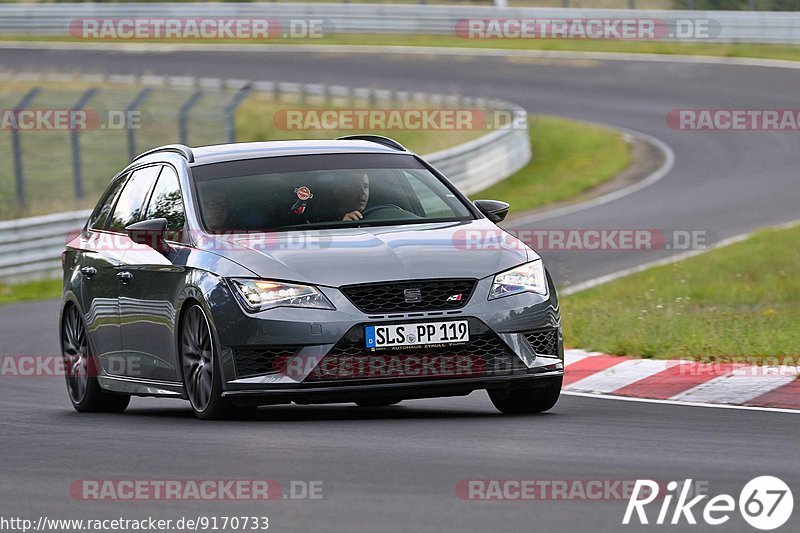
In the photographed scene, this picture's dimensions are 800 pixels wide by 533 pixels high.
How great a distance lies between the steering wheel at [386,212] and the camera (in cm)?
929

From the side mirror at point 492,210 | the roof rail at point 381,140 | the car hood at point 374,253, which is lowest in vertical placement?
the side mirror at point 492,210

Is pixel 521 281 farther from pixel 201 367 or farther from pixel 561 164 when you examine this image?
pixel 561 164

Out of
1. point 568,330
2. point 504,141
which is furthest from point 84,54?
point 568,330

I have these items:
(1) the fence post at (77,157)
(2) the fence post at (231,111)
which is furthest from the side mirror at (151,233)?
(2) the fence post at (231,111)

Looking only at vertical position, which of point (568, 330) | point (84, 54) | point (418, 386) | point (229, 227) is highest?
point (229, 227)

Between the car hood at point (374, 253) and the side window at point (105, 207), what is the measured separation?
2076 mm

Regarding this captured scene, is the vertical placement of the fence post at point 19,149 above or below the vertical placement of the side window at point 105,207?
below

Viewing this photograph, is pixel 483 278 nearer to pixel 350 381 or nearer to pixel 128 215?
pixel 350 381

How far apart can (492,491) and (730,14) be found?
3769 cm

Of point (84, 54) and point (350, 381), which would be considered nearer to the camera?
Result: point (350, 381)

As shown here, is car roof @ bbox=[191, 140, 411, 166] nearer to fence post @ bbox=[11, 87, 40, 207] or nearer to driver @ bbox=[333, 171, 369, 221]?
driver @ bbox=[333, 171, 369, 221]

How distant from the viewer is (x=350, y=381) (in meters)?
8.27

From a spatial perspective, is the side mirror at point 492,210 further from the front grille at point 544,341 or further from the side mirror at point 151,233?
the side mirror at point 151,233

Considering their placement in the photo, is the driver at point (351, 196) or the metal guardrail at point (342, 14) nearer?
the driver at point (351, 196)
